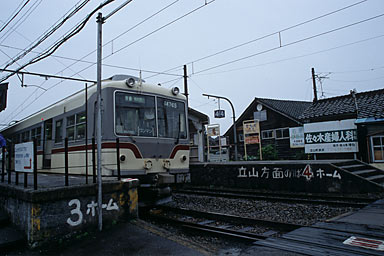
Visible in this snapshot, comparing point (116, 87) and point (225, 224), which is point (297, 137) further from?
point (116, 87)

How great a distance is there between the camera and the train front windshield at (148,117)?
6813 millimetres

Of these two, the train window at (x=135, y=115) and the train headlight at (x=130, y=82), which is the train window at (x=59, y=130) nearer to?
the train window at (x=135, y=115)

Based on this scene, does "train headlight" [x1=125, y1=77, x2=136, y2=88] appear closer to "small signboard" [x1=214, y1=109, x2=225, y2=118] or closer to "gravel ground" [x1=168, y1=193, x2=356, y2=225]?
"gravel ground" [x1=168, y1=193, x2=356, y2=225]

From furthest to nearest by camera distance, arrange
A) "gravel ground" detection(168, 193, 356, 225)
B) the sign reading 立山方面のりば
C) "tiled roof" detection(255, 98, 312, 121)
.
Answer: "tiled roof" detection(255, 98, 312, 121) → the sign reading 立山方面のりば → "gravel ground" detection(168, 193, 356, 225)

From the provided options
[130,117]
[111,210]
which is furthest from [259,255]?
[130,117]

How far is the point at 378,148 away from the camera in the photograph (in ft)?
41.4

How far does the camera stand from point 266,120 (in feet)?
80.3

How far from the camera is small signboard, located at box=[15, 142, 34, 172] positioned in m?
4.66

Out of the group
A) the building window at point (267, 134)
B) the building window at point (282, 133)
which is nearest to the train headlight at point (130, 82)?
the building window at point (282, 133)

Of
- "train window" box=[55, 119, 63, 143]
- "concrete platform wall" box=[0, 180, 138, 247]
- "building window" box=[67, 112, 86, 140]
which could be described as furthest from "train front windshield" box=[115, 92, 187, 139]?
"train window" box=[55, 119, 63, 143]

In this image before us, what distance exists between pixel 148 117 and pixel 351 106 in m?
12.1

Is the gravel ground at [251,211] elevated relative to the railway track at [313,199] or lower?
lower

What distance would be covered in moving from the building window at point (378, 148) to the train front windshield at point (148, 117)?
968 centimetres

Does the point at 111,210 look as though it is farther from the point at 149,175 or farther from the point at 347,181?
the point at 347,181
